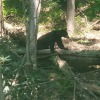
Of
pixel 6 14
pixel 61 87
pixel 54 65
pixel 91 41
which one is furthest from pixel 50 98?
pixel 6 14

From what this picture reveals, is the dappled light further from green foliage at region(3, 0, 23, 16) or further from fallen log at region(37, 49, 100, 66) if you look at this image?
green foliage at region(3, 0, 23, 16)

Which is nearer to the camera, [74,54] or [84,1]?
[74,54]

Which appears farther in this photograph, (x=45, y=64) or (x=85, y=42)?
(x=85, y=42)

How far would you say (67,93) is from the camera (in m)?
6.18

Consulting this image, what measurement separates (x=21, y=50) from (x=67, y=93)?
6.05 feet

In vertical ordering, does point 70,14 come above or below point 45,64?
above

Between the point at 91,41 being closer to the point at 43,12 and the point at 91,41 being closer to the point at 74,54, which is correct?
the point at 43,12

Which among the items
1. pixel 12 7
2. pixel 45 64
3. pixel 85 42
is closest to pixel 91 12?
pixel 85 42

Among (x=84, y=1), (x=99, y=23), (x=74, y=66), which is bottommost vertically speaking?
(x=74, y=66)

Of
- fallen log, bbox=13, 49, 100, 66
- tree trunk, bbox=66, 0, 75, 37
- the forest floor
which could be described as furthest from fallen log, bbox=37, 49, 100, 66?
tree trunk, bbox=66, 0, 75, 37

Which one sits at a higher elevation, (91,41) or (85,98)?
(91,41)

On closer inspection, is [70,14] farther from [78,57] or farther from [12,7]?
[78,57]

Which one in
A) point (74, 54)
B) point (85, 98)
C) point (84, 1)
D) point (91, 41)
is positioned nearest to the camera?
point (85, 98)

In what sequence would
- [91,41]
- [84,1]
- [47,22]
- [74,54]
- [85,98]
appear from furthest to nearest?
[84,1]
[47,22]
[91,41]
[74,54]
[85,98]
